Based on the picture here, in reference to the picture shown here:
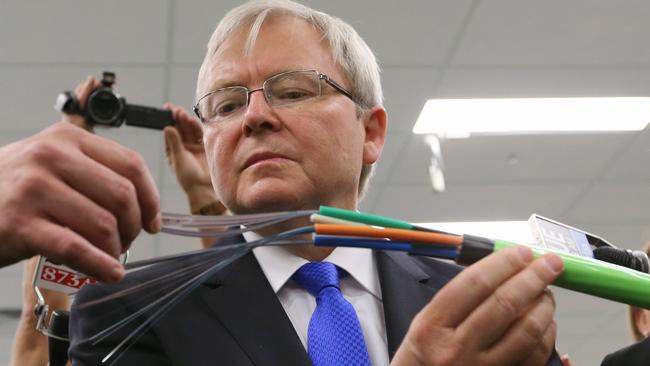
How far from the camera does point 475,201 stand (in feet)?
13.0

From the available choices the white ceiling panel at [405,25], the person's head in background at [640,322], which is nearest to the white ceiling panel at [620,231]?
the white ceiling panel at [405,25]

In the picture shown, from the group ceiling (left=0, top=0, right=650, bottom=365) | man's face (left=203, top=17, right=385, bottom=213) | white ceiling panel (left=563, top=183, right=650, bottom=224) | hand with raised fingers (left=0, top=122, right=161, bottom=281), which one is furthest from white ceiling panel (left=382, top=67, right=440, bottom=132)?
hand with raised fingers (left=0, top=122, right=161, bottom=281)

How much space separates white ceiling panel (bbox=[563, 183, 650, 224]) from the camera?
12.7ft

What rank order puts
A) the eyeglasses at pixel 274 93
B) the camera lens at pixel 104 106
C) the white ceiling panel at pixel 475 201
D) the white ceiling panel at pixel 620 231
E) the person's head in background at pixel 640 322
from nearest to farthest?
the camera lens at pixel 104 106
the eyeglasses at pixel 274 93
the person's head in background at pixel 640 322
the white ceiling panel at pixel 475 201
the white ceiling panel at pixel 620 231

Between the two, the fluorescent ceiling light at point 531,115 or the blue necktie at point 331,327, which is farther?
the fluorescent ceiling light at point 531,115

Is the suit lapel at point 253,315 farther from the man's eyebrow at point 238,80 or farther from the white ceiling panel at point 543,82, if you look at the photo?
the white ceiling panel at point 543,82

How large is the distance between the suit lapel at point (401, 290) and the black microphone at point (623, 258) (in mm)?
277

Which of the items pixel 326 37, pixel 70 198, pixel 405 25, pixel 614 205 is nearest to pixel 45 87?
pixel 405 25

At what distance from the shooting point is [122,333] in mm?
811

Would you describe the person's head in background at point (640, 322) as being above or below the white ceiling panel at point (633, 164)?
below

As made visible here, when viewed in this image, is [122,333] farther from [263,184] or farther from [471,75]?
[471,75]

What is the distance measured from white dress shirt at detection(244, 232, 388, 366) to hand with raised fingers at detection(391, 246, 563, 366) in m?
0.27

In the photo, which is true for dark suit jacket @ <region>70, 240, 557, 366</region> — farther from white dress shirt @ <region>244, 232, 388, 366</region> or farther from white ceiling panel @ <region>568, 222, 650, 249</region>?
white ceiling panel @ <region>568, 222, 650, 249</region>

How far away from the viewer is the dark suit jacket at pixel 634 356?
0.77 meters
